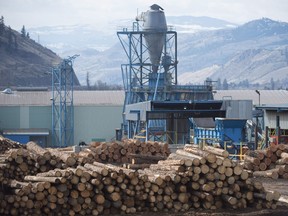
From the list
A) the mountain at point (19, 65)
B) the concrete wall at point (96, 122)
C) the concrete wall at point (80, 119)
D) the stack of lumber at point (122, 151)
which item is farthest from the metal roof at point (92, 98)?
the mountain at point (19, 65)

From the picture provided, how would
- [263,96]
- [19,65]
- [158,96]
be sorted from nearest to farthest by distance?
[158,96], [263,96], [19,65]

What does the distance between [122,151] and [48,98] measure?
48295 millimetres

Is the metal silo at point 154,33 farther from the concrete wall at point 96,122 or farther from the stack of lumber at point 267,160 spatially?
the stack of lumber at point 267,160

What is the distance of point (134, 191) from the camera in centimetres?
2242

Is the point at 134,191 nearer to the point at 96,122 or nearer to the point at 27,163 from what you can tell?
the point at 27,163

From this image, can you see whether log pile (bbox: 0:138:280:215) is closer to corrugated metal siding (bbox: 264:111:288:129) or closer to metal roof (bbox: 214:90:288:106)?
corrugated metal siding (bbox: 264:111:288:129)

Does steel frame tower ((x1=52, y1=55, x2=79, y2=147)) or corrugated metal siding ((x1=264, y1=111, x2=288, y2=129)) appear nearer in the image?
corrugated metal siding ((x1=264, y1=111, x2=288, y2=129))

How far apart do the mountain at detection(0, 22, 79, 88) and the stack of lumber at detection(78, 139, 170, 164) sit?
4145 inches

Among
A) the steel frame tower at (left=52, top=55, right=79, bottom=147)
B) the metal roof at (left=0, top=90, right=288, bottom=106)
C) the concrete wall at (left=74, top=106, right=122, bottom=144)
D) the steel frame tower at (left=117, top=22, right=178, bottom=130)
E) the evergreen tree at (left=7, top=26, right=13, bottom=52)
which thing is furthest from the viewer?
the evergreen tree at (left=7, top=26, right=13, bottom=52)

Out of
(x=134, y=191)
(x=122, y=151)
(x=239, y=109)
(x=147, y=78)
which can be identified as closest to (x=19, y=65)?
(x=147, y=78)

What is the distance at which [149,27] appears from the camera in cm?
7562

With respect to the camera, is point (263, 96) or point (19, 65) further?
point (19, 65)

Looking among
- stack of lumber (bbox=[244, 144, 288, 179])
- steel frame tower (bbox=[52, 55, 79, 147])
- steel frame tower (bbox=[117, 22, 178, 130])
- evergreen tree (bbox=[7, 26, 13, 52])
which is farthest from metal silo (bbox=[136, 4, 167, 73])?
evergreen tree (bbox=[7, 26, 13, 52])

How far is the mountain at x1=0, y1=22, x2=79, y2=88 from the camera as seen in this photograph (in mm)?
145625
